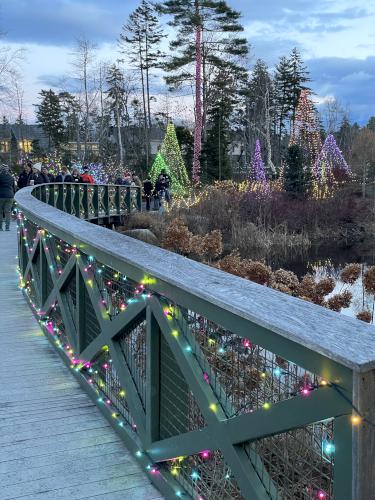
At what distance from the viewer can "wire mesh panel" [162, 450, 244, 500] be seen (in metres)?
2.02

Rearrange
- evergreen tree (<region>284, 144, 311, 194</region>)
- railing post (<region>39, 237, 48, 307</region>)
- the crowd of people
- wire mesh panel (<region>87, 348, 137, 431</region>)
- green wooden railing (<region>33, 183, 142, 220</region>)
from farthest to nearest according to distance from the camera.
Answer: evergreen tree (<region>284, 144, 311, 194</region>) → green wooden railing (<region>33, 183, 142, 220</region>) → the crowd of people → railing post (<region>39, 237, 48, 307</region>) → wire mesh panel (<region>87, 348, 137, 431</region>)

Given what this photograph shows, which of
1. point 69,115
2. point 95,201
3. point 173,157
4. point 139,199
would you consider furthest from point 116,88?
point 95,201

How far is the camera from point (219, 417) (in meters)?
1.85

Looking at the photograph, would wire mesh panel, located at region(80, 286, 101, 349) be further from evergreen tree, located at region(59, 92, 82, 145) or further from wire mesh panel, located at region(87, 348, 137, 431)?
evergreen tree, located at region(59, 92, 82, 145)

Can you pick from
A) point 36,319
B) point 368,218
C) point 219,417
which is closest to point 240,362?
point 219,417

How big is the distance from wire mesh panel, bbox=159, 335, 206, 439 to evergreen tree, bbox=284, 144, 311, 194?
28.9 meters

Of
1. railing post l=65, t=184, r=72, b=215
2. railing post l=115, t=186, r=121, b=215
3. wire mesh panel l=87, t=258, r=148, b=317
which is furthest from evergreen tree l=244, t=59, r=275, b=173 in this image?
wire mesh panel l=87, t=258, r=148, b=317

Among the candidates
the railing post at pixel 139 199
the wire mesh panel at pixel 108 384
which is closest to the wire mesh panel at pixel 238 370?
the wire mesh panel at pixel 108 384

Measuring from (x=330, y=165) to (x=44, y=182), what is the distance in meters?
25.1

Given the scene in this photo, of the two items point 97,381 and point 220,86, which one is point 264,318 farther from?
point 220,86

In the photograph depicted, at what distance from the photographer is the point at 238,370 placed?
2.01m

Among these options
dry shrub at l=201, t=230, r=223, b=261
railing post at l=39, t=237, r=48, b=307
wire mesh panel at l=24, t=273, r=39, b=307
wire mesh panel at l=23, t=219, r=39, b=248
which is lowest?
dry shrub at l=201, t=230, r=223, b=261

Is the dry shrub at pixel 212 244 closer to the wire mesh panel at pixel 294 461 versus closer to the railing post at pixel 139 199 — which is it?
the wire mesh panel at pixel 294 461

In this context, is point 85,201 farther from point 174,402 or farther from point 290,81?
point 290,81
